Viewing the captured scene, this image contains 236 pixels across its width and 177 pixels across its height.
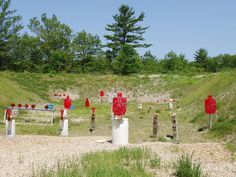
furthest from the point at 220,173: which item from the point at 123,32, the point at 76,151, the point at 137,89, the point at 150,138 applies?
the point at 123,32

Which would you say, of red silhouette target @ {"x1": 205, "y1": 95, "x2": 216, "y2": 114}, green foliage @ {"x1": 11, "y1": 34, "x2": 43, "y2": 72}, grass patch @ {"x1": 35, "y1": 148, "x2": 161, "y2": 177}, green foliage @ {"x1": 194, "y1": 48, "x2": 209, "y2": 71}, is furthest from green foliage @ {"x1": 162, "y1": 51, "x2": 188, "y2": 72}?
grass patch @ {"x1": 35, "y1": 148, "x2": 161, "y2": 177}

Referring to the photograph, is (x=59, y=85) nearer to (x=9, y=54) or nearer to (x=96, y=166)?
(x=9, y=54)

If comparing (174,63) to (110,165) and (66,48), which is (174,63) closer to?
(66,48)

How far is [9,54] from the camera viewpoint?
62.1 meters

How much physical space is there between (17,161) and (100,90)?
36.5 meters

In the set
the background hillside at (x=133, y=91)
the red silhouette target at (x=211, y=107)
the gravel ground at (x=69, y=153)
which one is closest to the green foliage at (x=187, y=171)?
the gravel ground at (x=69, y=153)

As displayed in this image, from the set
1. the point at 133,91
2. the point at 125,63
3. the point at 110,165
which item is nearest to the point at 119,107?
the point at 110,165

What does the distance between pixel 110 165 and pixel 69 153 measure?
2606 millimetres

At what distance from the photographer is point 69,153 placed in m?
10.9

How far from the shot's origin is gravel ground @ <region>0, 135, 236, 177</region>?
877cm

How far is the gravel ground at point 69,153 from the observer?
8.77 metres

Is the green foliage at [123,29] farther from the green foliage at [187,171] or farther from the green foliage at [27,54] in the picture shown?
the green foliage at [187,171]

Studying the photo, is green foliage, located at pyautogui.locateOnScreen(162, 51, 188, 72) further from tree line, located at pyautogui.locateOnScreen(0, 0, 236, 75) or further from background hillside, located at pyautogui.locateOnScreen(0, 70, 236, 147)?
background hillside, located at pyautogui.locateOnScreen(0, 70, 236, 147)

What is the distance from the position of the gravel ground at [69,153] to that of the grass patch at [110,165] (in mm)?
389
